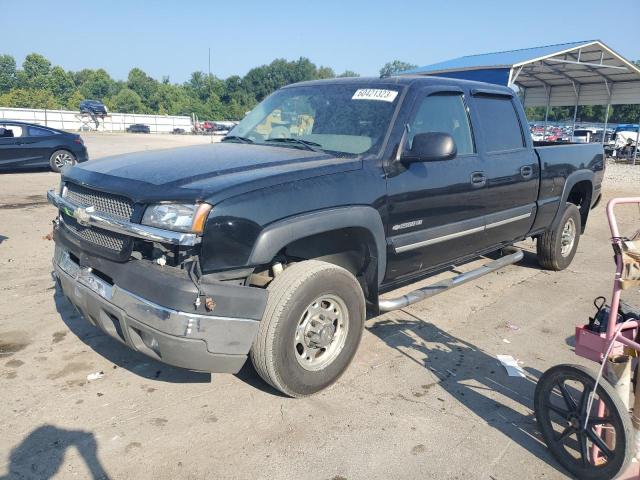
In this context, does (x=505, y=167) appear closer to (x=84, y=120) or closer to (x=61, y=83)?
(x=84, y=120)

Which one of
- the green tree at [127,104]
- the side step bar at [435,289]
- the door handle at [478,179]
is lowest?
the side step bar at [435,289]

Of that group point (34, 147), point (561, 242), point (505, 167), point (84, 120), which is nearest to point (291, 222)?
point (505, 167)

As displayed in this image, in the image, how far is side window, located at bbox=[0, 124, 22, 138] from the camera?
12.8 meters

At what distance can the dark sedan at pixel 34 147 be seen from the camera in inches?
504

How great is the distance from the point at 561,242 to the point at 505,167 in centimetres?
198

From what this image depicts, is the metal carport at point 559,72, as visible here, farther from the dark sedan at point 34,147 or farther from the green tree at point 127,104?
the green tree at point 127,104

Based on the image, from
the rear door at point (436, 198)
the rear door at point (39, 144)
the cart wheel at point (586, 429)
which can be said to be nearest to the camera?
the cart wheel at point (586, 429)

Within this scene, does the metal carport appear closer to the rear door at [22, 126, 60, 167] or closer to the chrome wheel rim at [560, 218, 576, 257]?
→ the chrome wheel rim at [560, 218, 576, 257]

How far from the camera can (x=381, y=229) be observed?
Answer: 3373mm

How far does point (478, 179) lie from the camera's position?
13.6ft

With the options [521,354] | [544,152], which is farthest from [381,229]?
[544,152]

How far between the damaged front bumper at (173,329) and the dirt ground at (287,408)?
1.50 ft

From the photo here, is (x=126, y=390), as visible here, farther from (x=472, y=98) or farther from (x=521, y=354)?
(x=472, y=98)

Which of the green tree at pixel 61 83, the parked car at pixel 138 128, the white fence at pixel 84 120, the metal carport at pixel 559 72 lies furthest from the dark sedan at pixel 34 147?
the green tree at pixel 61 83
